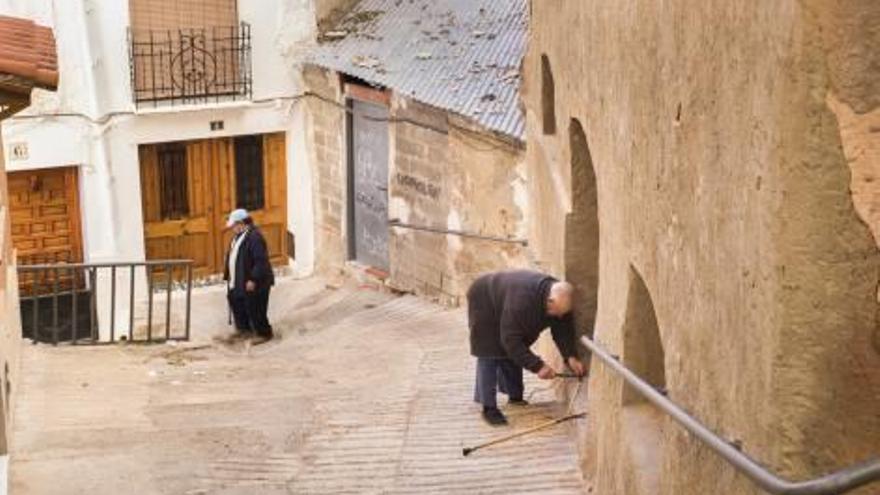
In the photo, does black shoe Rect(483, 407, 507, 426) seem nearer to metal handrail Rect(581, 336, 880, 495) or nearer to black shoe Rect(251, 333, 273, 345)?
metal handrail Rect(581, 336, 880, 495)

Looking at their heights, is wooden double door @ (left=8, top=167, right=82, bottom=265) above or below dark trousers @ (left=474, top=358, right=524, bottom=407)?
above

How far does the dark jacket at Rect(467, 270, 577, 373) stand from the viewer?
9.16 metres

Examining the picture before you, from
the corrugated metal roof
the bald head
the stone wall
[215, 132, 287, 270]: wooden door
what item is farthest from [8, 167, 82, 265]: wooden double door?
the bald head

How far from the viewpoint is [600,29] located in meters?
7.93

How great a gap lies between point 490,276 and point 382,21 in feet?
30.8

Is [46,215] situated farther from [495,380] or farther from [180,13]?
[495,380]

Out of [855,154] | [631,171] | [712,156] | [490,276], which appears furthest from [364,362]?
[855,154]

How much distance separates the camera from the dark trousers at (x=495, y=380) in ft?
31.6

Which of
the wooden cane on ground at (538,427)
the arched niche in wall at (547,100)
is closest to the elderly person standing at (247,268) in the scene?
the arched niche in wall at (547,100)

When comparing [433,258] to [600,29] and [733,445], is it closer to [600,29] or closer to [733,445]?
[600,29]

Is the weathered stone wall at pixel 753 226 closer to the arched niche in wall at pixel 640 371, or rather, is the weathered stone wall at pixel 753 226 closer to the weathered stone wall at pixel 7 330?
the arched niche in wall at pixel 640 371

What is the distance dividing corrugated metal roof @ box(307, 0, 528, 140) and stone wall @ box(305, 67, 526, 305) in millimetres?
314

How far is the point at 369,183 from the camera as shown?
59.6ft

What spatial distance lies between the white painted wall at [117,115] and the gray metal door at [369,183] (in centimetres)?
138
